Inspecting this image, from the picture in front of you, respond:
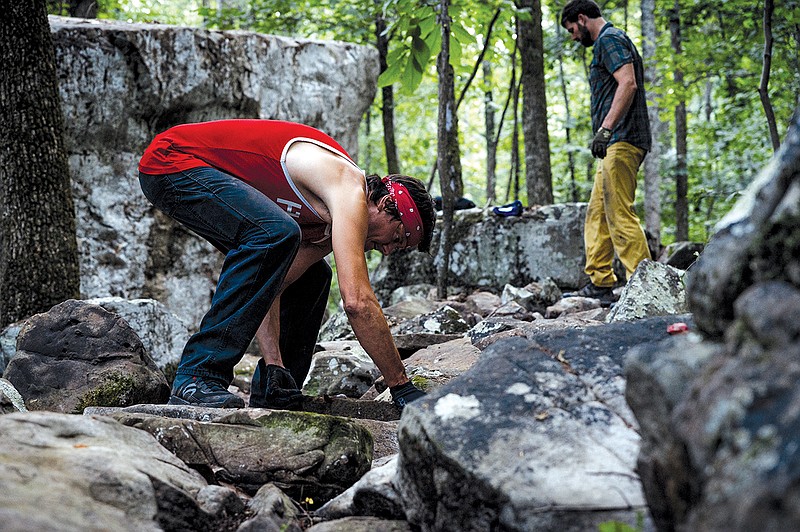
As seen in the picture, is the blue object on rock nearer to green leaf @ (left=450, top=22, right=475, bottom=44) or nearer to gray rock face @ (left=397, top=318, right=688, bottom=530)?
green leaf @ (left=450, top=22, right=475, bottom=44)

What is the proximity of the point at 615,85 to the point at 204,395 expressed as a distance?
4.49m

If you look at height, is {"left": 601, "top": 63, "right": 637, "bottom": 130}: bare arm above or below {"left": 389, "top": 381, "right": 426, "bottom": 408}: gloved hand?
above

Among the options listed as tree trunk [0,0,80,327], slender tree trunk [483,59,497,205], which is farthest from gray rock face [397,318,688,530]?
slender tree trunk [483,59,497,205]

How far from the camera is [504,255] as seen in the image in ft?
25.8

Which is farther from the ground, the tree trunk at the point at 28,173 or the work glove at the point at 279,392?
the tree trunk at the point at 28,173

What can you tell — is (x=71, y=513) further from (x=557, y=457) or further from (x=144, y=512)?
(x=557, y=457)

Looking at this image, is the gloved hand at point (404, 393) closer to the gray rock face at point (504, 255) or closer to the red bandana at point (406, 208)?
the red bandana at point (406, 208)

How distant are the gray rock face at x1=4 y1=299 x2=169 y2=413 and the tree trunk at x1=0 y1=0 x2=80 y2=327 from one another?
1413 mm

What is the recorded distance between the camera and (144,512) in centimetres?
176

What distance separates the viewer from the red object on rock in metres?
2.07

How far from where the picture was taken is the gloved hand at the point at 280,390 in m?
3.52

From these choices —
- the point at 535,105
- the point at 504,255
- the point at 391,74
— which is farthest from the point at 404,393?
the point at 535,105

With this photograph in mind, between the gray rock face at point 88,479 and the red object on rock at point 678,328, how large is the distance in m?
1.41

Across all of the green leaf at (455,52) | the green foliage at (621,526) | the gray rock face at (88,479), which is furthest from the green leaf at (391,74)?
the green foliage at (621,526)
